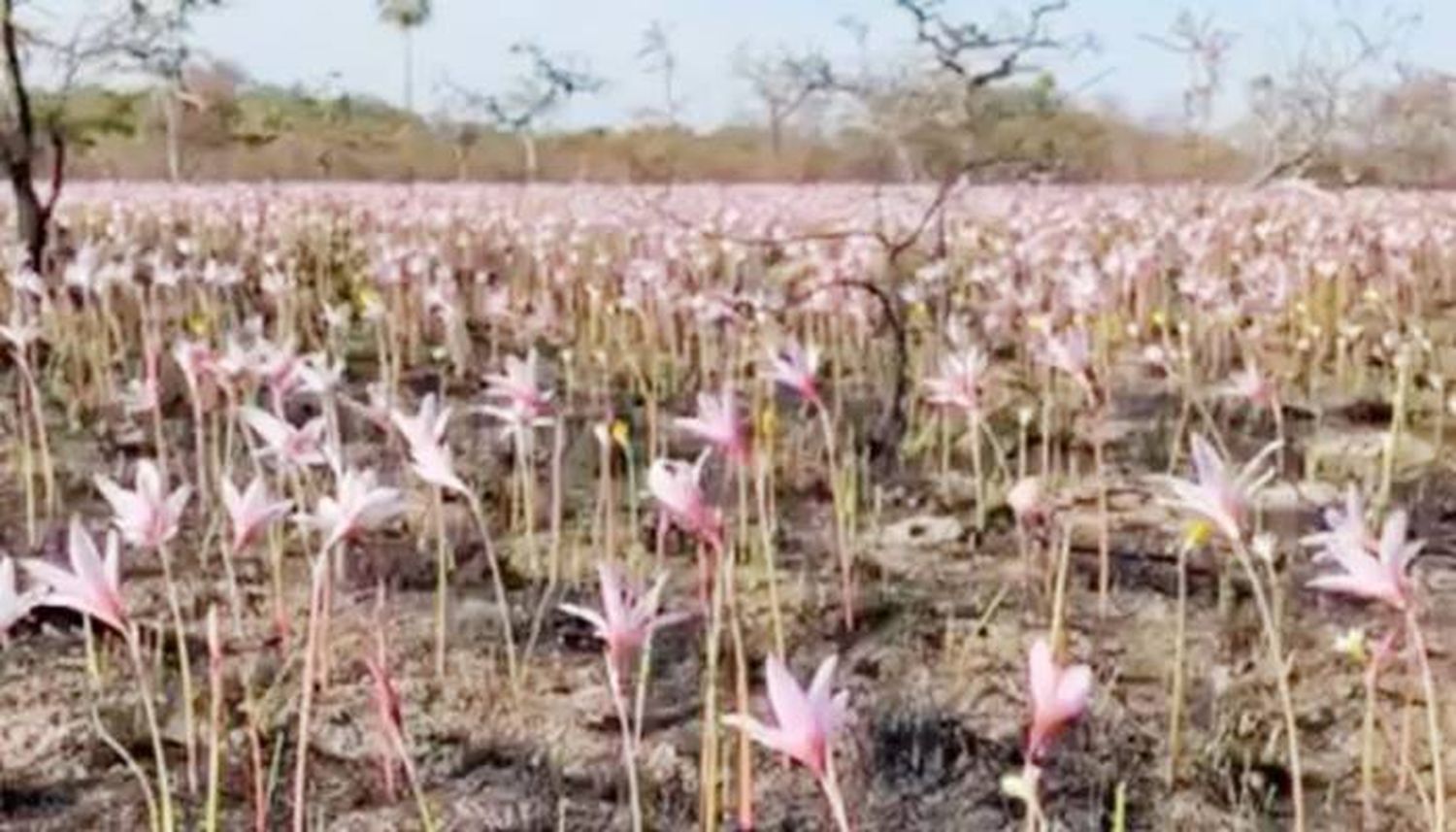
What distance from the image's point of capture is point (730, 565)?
3.28 meters

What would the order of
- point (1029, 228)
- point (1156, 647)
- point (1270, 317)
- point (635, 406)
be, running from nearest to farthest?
1. point (1156, 647)
2. point (635, 406)
3. point (1270, 317)
4. point (1029, 228)

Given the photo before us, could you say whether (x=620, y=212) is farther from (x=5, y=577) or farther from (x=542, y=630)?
(x=5, y=577)

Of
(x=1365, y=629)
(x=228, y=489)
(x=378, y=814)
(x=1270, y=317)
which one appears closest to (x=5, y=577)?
(x=228, y=489)

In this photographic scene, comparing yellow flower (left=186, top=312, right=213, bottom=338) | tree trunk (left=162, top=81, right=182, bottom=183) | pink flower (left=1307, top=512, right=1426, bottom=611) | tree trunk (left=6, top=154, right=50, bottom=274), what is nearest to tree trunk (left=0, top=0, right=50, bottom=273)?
tree trunk (left=6, top=154, right=50, bottom=274)

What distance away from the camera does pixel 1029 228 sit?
10680 millimetres

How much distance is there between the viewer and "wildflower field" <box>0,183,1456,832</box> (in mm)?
2762

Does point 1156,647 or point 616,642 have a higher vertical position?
point 616,642

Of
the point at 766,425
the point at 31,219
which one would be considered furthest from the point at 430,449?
the point at 31,219

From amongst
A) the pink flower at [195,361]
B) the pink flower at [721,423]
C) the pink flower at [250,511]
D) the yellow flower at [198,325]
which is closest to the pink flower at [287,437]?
the pink flower at [250,511]

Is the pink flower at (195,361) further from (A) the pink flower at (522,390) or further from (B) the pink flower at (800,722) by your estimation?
(B) the pink flower at (800,722)

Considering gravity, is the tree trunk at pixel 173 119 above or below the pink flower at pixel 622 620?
above

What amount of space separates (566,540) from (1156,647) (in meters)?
Answer: 1.35

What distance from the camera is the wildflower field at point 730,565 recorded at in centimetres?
276

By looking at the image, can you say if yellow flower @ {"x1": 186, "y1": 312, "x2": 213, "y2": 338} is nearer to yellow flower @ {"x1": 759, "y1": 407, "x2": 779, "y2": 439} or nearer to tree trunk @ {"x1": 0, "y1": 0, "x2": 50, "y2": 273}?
tree trunk @ {"x1": 0, "y1": 0, "x2": 50, "y2": 273}
